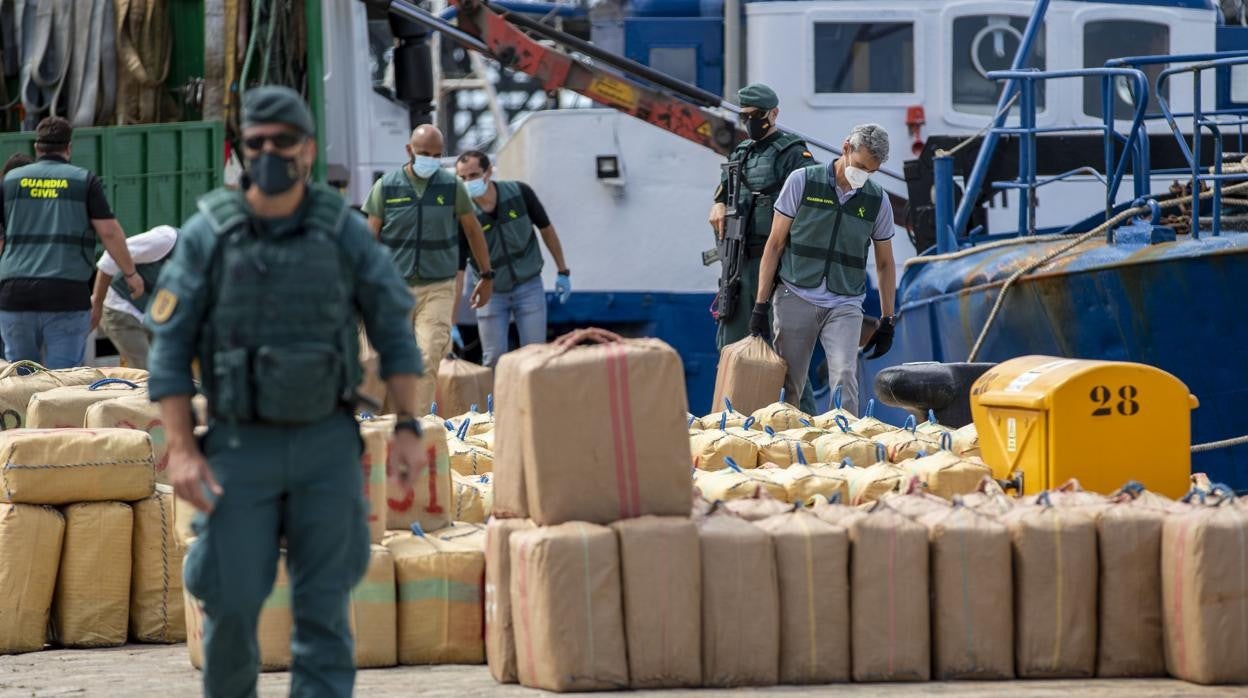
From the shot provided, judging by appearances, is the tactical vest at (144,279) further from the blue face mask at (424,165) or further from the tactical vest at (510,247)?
the tactical vest at (510,247)

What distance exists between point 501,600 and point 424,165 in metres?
5.27

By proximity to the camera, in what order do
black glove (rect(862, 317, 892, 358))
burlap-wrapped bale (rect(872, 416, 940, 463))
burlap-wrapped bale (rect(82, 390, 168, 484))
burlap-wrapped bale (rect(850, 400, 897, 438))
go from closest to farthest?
1. burlap-wrapped bale (rect(82, 390, 168, 484))
2. burlap-wrapped bale (rect(872, 416, 940, 463))
3. burlap-wrapped bale (rect(850, 400, 897, 438))
4. black glove (rect(862, 317, 892, 358))

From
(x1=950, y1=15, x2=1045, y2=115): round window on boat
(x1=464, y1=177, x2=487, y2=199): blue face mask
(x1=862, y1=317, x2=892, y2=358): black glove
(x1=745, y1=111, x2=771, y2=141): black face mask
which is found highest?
(x1=950, y1=15, x2=1045, y2=115): round window on boat

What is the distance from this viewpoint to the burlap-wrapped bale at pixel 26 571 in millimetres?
6539

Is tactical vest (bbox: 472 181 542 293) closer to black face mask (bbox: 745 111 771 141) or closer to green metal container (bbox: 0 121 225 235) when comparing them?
black face mask (bbox: 745 111 771 141)

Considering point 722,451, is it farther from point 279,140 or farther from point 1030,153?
point 1030,153

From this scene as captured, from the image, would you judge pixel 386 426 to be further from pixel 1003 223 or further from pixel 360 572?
pixel 1003 223

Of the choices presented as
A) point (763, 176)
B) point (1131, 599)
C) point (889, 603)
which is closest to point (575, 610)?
point (889, 603)

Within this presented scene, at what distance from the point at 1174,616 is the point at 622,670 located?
1650mm

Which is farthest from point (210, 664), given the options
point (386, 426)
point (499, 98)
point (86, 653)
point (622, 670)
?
point (499, 98)

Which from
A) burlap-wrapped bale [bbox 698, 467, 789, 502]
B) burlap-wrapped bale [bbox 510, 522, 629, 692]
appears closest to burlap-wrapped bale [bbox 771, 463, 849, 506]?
burlap-wrapped bale [bbox 698, 467, 789, 502]

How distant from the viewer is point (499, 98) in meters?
19.9

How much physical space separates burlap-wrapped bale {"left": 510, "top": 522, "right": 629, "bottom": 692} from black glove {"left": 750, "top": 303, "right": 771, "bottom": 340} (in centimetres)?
432

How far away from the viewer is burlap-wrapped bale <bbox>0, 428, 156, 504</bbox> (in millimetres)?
6559
